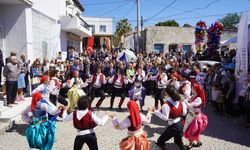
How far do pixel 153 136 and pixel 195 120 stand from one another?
1.42 m

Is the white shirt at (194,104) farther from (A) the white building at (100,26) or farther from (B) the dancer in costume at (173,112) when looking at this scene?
(A) the white building at (100,26)

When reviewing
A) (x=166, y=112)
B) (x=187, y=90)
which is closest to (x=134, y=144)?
(x=166, y=112)

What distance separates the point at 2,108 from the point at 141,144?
233 inches

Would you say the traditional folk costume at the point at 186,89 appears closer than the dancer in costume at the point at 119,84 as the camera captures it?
Yes

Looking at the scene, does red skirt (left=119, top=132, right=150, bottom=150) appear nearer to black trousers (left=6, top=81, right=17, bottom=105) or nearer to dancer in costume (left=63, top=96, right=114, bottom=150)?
dancer in costume (left=63, top=96, right=114, bottom=150)

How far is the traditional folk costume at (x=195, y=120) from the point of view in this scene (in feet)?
19.2

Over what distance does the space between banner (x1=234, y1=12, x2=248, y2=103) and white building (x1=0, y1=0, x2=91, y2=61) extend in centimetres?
858

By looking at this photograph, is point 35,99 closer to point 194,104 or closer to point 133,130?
point 133,130

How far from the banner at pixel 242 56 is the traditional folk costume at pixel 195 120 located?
342 centimetres

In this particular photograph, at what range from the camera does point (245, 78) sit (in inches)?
337

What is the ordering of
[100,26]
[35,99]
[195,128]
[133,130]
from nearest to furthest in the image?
[133,130] < [35,99] < [195,128] < [100,26]

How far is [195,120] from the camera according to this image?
5883 mm

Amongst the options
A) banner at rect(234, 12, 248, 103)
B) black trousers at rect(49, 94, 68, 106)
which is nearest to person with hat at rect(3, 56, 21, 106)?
black trousers at rect(49, 94, 68, 106)

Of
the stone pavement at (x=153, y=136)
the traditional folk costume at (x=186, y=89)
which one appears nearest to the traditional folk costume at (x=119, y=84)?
the stone pavement at (x=153, y=136)
